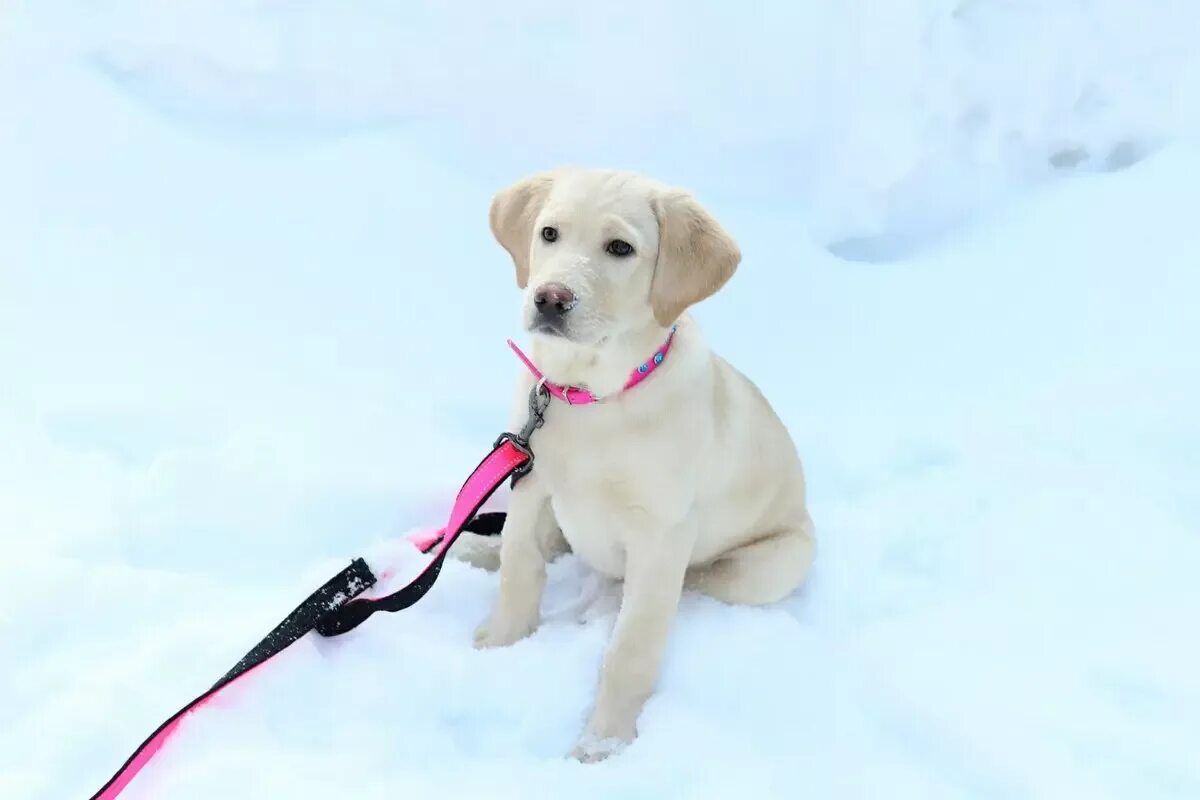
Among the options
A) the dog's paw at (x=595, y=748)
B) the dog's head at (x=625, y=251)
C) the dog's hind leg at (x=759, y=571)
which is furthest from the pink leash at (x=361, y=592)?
the dog's hind leg at (x=759, y=571)

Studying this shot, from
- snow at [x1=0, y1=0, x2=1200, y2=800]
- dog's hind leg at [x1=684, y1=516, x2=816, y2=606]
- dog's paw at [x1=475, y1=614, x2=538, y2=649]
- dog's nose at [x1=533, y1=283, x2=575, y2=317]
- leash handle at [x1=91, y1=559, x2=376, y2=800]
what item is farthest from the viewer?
dog's hind leg at [x1=684, y1=516, x2=816, y2=606]

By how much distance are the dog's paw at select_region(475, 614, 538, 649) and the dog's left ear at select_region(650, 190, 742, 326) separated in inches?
33.0

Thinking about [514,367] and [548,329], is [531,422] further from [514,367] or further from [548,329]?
[514,367]

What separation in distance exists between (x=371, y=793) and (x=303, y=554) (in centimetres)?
90

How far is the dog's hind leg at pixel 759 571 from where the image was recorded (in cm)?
234

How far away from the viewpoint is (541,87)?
4734 millimetres

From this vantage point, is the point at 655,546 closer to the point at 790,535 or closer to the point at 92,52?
the point at 790,535

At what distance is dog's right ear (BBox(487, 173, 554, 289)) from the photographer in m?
2.07

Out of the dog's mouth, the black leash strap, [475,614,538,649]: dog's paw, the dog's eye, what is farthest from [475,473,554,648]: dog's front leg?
the dog's eye

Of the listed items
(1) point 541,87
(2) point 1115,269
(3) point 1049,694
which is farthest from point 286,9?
(3) point 1049,694

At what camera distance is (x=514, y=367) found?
349 cm

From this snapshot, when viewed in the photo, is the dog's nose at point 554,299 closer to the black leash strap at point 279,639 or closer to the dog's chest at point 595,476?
the dog's chest at point 595,476

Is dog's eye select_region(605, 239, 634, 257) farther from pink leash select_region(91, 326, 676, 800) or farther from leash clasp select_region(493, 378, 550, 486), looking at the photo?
leash clasp select_region(493, 378, 550, 486)

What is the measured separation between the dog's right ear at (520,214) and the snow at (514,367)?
86cm
